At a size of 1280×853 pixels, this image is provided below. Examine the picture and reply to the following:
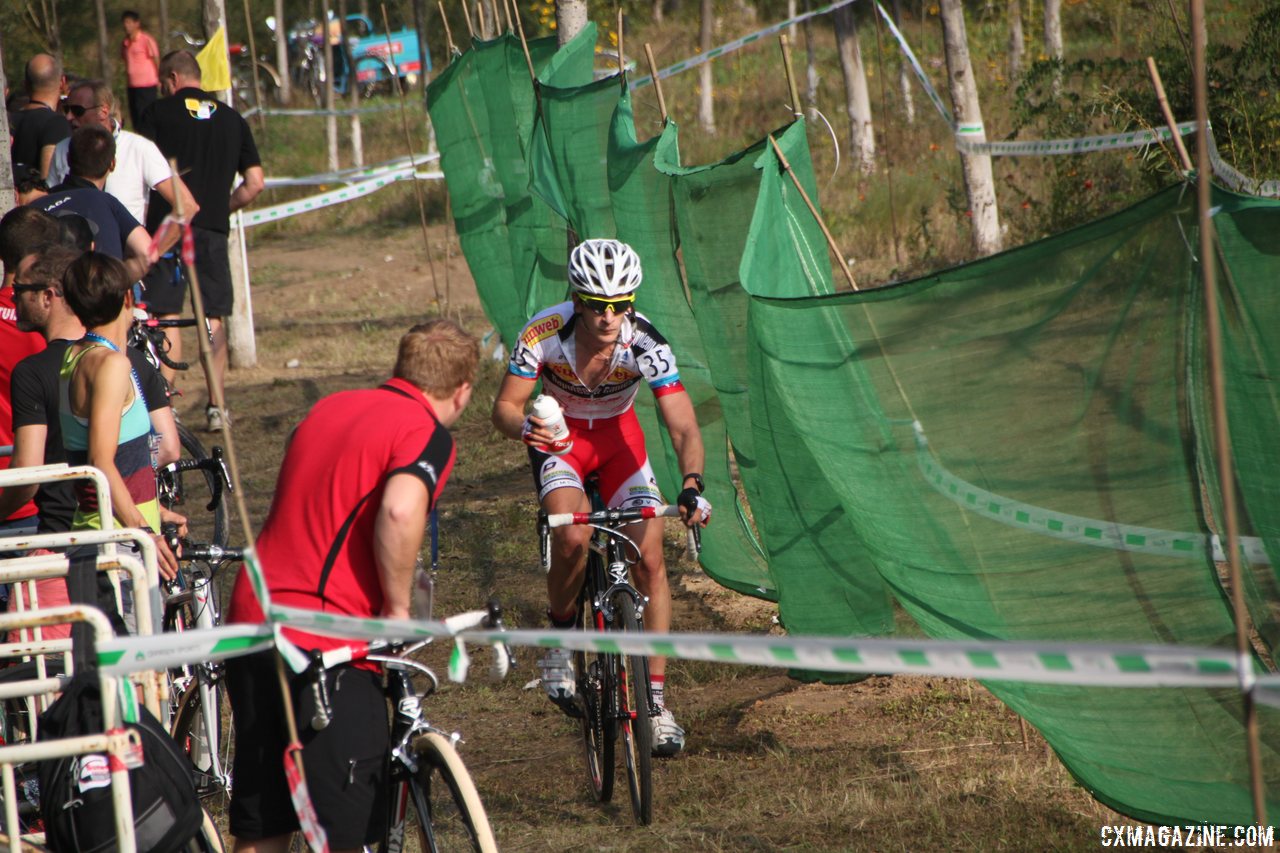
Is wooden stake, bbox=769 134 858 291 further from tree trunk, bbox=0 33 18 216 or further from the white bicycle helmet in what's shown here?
tree trunk, bbox=0 33 18 216

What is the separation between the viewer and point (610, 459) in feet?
16.5

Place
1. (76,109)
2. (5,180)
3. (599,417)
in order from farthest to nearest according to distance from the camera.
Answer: (76,109), (5,180), (599,417)

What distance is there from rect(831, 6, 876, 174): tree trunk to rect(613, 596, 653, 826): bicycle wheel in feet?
45.9

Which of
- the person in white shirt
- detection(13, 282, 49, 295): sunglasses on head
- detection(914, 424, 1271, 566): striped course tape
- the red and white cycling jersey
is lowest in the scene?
detection(914, 424, 1271, 566): striped course tape

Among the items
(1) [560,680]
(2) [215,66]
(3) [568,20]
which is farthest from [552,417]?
(2) [215,66]

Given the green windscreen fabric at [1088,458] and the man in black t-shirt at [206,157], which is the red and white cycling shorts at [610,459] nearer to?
the green windscreen fabric at [1088,458]

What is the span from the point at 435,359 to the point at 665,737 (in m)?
1.96

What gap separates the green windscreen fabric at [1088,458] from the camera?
10.1 feet

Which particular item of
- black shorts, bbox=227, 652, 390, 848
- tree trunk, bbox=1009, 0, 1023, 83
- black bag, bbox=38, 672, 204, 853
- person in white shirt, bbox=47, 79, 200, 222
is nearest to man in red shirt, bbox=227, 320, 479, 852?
black shorts, bbox=227, 652, 390, 848

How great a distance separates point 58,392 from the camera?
166 inches

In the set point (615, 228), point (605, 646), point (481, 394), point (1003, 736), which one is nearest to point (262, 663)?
point (605, 646)

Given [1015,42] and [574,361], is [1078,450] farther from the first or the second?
[1015,42]

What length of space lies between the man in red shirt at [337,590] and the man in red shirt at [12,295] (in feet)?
7.88

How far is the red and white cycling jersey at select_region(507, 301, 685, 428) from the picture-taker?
4.90 metres
